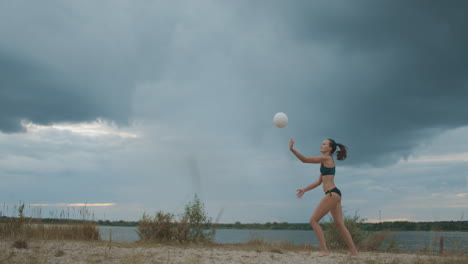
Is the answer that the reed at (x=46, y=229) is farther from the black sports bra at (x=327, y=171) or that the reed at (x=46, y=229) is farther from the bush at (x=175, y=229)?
the black sports bra at (x=327, y=171)

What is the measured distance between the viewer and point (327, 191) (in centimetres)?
877

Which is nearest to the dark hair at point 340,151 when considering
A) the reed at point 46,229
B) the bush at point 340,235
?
the bush at point 340,235

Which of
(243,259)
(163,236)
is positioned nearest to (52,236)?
(163,236)

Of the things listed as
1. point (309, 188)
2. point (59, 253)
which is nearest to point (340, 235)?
point (309, 188)

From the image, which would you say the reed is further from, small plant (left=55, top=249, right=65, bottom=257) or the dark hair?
the dark hair

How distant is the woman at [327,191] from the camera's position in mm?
8609

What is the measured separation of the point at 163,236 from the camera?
1531 centimetres

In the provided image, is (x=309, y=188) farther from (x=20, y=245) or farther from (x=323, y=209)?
(x=20, y=245)

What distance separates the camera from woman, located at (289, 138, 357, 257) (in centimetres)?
861

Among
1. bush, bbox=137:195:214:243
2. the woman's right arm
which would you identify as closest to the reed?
bush, bbox=137:195:214:243

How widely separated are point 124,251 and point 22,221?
5.53 m

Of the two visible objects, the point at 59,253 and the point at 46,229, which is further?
the point at 46,229

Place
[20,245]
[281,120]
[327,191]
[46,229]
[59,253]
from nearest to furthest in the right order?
[59,253]
[327,191]
[20,245]
[281,120]
[46,229]

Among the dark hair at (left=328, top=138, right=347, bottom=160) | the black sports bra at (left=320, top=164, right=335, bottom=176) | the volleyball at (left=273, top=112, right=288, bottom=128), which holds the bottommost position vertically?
the black sports bra at (left=320, top=164, right=335, bottom=176)
